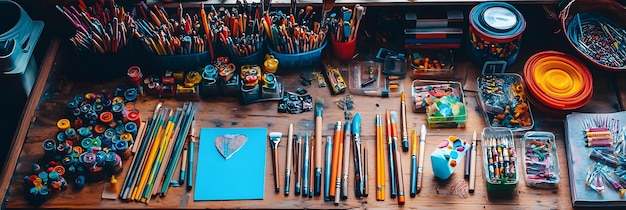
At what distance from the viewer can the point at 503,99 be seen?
7.33 ft

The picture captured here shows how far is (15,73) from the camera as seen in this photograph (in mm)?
2193

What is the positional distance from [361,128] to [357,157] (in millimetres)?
106

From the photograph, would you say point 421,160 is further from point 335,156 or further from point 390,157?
point 335,156

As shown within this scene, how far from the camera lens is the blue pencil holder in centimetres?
229

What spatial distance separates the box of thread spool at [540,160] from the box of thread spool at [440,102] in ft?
0.62

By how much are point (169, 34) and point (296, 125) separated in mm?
444

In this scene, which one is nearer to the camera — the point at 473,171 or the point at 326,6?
the point at 473,171

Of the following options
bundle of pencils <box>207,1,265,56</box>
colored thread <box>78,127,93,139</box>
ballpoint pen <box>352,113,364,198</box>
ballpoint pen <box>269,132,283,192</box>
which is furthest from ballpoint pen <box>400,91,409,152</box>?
colored thread <box>78,127,93,139</box>

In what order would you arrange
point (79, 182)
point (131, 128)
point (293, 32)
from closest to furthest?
1. point (79, 182)
2. point (131, 128)
3. point (293, 32)

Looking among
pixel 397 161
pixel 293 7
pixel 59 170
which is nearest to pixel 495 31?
pixel 397 161

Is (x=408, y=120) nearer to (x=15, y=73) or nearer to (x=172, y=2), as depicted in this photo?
(x=172, y=2)

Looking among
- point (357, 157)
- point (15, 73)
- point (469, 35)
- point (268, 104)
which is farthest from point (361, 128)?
point (15, 73)

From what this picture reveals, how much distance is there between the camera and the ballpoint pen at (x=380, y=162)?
2057mm

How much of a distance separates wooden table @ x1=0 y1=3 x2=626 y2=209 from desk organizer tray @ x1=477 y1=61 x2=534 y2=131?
0.09 feet
